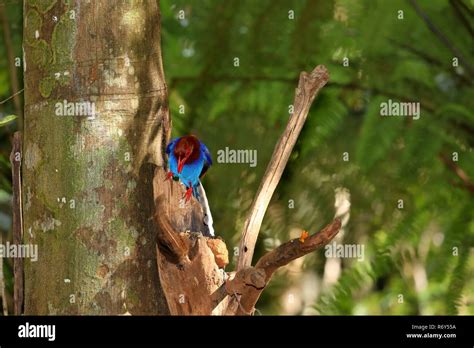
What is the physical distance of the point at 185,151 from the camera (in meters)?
2.58

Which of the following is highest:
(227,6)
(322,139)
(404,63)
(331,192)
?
(227,6)

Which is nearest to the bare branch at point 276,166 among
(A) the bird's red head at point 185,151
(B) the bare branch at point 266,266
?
(B) the bare branch at point 266,266

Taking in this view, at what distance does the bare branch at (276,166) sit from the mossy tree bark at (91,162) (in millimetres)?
299

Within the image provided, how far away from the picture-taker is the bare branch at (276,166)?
8.50 feet

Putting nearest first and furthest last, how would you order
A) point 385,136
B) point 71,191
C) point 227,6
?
point 71,191
point 385,136
point 227,6

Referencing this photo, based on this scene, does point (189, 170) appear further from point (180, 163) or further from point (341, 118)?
point (341, 118)

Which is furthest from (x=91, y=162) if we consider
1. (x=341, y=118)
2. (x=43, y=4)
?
(x=341, y=118)

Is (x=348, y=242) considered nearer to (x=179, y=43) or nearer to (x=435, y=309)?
(x=435, y=309)

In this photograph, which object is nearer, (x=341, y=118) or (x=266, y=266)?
(x=266, y=266)

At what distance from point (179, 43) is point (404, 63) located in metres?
0.98

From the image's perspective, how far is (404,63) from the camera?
138 inches

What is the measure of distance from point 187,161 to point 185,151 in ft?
0.11

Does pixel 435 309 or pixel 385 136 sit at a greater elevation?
pixel 385 136
